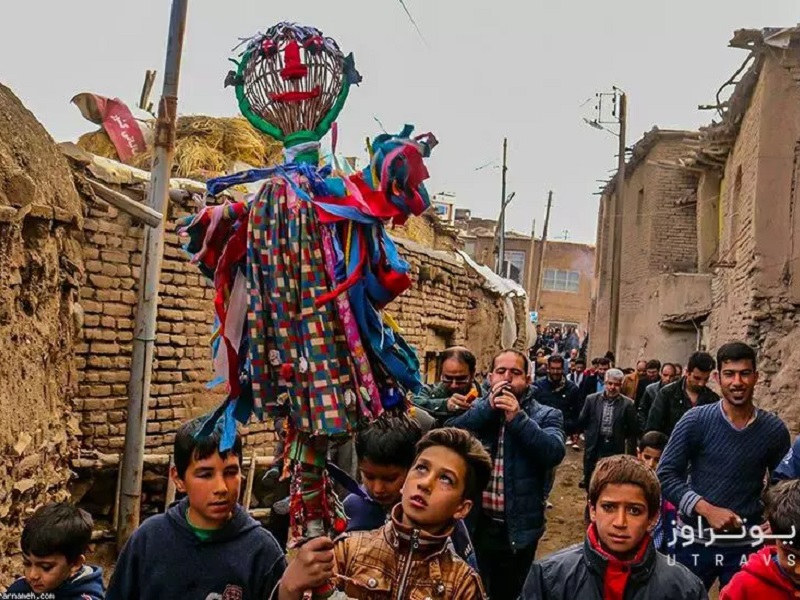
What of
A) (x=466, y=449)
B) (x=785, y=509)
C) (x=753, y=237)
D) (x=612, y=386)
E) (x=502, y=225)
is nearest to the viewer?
(x=466, y=449)

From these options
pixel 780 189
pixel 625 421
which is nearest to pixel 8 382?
pixel 625 421

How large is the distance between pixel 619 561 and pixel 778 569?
0.58 m

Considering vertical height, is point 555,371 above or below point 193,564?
above

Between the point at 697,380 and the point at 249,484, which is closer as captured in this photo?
the point at 697,380

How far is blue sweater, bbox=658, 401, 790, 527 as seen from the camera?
3596 mm

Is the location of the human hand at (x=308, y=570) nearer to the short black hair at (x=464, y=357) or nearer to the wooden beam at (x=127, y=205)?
the short black hair at (x=464, y=357)

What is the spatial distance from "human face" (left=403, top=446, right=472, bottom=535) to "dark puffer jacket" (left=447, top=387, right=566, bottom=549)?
1334mm

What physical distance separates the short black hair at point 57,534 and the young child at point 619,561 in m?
1.64

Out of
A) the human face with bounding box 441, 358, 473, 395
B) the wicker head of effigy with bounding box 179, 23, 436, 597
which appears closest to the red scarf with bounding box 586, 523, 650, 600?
the wicker head of effigy with bounding box 179, 23, 436, 597

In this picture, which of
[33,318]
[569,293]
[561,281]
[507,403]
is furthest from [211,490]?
[561,281]

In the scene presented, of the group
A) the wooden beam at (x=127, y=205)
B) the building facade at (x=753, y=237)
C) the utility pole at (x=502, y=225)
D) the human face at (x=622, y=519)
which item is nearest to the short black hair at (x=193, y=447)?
the human face at (x=622, y=519)

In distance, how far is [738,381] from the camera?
362 centimetres

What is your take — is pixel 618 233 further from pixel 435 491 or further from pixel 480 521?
pixel 435 491

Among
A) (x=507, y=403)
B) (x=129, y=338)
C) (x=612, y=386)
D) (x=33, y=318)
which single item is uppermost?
(x=33, y=318)
